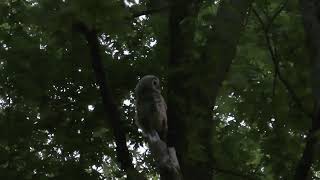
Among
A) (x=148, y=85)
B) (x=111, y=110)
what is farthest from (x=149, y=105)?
(x=111, y=110)

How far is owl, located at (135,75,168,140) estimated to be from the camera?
181 inches

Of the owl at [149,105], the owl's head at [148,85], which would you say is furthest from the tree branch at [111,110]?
the owl's head at [148,85]

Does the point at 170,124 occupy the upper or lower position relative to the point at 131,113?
lower

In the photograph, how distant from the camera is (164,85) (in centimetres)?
631

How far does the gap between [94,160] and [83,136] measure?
343 millimetres

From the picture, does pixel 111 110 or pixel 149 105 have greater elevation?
pixel 111 110

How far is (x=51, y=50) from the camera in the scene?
6.35 m

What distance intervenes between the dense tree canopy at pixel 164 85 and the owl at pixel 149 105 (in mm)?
284

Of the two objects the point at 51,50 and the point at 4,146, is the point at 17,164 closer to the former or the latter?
the point at 4,146

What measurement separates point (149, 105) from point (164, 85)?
66.2 inches

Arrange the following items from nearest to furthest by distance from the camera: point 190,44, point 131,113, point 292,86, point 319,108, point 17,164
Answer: point 319,108 → point 292,86 → point 190,44 → point 17,164 → point 131,113

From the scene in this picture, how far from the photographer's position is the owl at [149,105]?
4605 mm

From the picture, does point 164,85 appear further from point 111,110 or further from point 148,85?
point 148,85

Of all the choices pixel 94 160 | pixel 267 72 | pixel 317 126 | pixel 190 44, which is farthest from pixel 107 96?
pixel 267 72
